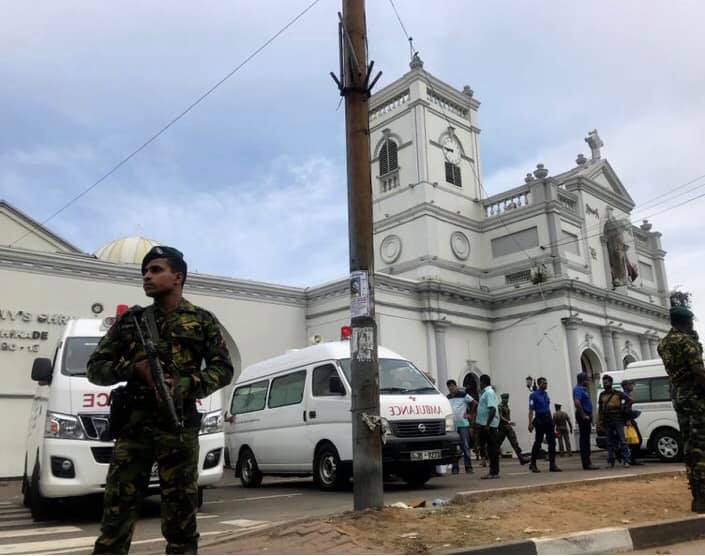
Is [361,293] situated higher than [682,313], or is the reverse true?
[361,293]

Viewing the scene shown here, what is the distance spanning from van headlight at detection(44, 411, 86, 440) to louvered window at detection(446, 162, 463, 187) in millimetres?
24251

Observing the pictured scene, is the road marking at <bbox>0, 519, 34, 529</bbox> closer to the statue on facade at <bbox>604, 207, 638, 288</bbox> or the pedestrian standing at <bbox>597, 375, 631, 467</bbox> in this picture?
the pedestrian standing at <bbox>597, 375, 631, 467</bbox>

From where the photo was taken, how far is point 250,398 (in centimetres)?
1258

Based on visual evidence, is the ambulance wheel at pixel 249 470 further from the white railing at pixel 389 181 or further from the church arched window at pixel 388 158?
the church arched window at pixel 388 158

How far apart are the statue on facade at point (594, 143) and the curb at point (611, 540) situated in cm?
3044

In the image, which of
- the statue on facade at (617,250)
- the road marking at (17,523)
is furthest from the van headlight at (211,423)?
the statue on facade at (617,250)

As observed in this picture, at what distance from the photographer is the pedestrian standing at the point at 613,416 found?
12.6 metres

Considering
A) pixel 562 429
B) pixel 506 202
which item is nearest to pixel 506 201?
pixel 506 202

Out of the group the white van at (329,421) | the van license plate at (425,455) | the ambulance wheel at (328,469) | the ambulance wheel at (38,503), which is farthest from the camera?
the ambulance wheel at (328,469)

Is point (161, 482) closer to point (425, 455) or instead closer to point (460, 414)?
point (425, 455)

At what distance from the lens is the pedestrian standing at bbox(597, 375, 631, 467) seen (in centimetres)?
1262

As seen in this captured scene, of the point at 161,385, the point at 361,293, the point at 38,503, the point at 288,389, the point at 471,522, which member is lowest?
the point at 471,522

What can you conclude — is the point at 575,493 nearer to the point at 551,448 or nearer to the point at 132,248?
the point at 551,448

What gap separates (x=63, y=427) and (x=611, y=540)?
18.1ft
